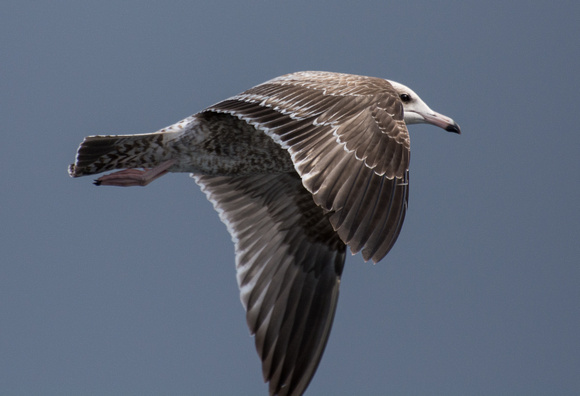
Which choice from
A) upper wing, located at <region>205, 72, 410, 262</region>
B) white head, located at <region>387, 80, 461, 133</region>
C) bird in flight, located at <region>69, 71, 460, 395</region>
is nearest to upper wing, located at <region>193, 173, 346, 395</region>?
bird in flight, located at <region>69, 71, 460, 395</region>

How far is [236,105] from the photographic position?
560cm

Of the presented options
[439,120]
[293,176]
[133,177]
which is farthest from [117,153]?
[439,120]

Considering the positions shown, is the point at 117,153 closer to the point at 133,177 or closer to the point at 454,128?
the point at 133,177

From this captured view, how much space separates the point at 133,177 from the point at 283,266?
1.31m

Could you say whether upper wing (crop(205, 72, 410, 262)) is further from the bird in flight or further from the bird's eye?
the bird's eye

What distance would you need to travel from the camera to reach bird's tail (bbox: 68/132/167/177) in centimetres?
592

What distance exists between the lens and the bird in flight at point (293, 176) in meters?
4.75

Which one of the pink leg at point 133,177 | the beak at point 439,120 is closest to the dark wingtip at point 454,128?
the beak at point 439,120

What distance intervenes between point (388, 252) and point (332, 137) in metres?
0.73

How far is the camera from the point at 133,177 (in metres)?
6.12

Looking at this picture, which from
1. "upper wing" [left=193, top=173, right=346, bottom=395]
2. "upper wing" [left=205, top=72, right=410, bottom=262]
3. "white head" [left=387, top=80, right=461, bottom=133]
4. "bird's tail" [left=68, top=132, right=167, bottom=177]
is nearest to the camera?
"upper wing" [left=205, top=72, right=410, bottom=262]

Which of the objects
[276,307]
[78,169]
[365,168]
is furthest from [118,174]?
[365,168]

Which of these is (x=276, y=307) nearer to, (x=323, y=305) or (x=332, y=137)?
(x=323, y=305)

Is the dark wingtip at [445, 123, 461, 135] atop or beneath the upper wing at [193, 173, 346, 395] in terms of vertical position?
atop
